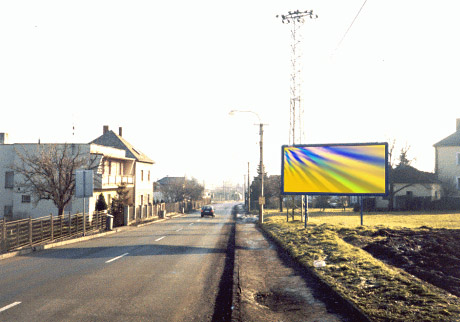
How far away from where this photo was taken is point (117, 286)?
915cm

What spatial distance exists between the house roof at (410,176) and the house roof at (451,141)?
4596mm

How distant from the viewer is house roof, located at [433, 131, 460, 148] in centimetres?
5367

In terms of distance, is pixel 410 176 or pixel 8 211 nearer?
pixel 8 211

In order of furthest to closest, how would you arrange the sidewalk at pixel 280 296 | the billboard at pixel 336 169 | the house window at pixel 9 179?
1. the house window at pixel 9 179
2. the billboard at pixel 336 169
3. the sidewalk at pixel 280 296

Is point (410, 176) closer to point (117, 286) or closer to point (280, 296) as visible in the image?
point (280, 296)

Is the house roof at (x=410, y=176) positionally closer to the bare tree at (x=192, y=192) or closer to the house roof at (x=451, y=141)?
the house roof at (x=451, y=141)

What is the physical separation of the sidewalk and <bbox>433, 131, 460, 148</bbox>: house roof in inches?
1976

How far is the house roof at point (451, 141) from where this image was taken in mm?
53675

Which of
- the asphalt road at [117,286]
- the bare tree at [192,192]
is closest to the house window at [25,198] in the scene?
the asphalt road at [117,286]

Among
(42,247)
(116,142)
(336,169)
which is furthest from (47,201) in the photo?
(336,169)

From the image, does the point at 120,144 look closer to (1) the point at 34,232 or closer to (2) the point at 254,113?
(2) the point at 254,113

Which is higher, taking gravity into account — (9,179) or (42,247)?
(9,179)

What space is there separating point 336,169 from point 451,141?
41.1 metres

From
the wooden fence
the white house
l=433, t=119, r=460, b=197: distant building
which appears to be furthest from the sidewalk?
l=433, t=119, r=460, b=197: distant building
